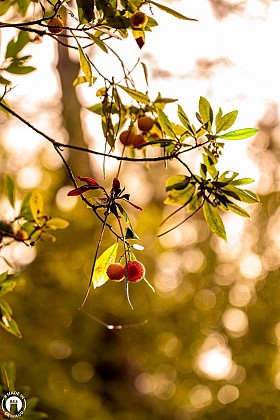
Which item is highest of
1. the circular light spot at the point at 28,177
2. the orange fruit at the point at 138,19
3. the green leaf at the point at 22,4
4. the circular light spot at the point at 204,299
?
the circular light spot at the point at 28,177

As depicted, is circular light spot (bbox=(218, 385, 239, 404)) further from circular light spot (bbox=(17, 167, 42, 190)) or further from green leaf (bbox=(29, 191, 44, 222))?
green leaf (bbox=(29, 191, 44, 222))

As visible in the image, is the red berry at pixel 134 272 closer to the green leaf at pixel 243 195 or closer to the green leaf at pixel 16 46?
the green leaf at pixel 243 195

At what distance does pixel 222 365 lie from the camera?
393 cm

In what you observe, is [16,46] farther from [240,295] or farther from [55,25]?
[240,295]

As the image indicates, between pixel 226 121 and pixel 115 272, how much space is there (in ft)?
0.70

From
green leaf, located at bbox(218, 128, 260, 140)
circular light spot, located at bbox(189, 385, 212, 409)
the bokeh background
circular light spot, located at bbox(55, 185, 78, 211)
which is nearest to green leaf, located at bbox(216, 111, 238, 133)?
green leaf, located at bbox(218, 128, 260, 140)

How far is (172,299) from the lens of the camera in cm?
384

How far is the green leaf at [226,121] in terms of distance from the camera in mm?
795

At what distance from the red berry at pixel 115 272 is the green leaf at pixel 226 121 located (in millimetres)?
192

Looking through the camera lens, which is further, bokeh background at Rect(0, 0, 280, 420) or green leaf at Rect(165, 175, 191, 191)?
bokeh background at Rect(0, 0, 280, 420)

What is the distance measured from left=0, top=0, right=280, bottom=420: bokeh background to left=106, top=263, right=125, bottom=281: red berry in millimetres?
2584

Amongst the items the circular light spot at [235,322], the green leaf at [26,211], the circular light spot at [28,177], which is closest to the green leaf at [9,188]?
the green leaf at [26,211]

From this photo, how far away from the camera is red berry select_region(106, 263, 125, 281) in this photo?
753 millimetres

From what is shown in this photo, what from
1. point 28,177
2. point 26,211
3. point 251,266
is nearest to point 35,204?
point 26,211
